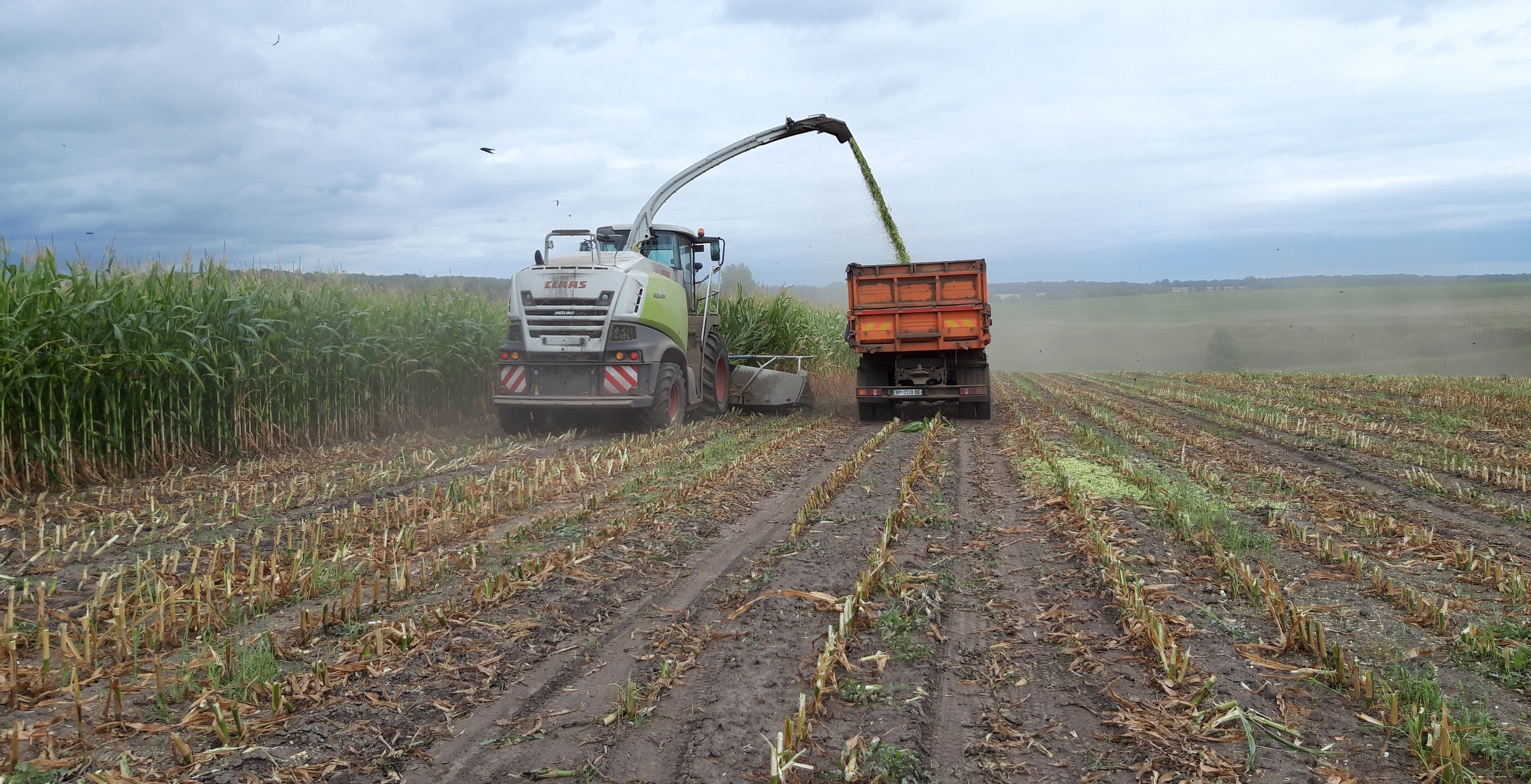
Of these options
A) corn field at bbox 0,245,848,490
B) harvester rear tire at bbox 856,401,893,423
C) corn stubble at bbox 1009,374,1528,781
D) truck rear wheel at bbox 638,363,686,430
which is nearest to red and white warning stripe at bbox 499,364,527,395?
corn field at bbox 0,245,848,490

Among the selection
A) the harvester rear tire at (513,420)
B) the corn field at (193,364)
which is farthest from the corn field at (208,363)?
the harvester rear tire at (513,420)

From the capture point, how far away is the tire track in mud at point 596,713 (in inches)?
111

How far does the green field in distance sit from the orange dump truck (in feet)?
70.0

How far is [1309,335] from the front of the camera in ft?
132

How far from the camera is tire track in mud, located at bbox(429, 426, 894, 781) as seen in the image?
283 centimetres

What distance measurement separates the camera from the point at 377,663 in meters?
3.53

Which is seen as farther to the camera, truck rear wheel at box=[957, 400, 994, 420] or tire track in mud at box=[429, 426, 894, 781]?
truck rear wheel at box=[957, 400, 994, 420]

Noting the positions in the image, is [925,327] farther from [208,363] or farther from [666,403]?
[208,363]

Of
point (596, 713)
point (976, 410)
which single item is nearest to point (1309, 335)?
point (976, 410)

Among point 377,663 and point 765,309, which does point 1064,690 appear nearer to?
point 377,663

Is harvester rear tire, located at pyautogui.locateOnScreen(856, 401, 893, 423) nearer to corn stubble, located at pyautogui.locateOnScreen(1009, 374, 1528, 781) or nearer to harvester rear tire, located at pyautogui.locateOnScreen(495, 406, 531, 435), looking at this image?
corn stubble, located at pyautogui.locateOnScreen(1009, 374, 1528, 781)

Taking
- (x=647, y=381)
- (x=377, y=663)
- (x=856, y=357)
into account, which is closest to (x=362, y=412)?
(x=647, y=381)

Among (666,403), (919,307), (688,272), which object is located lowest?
(666,403)

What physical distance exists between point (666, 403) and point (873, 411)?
3.64m
